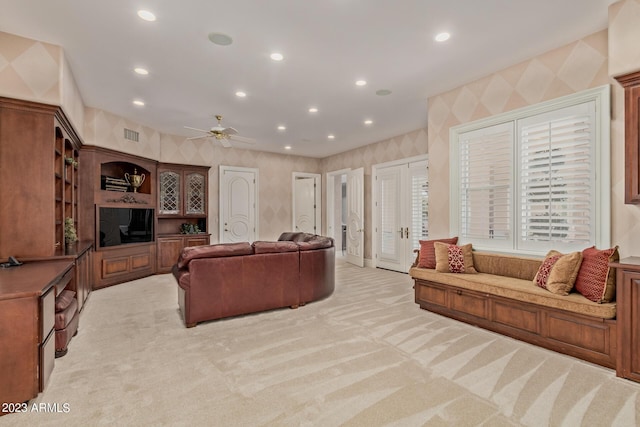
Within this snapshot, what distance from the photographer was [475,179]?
4.06 meters

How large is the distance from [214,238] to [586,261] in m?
6.79

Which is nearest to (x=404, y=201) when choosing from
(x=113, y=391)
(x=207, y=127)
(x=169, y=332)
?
(x=207, y=127)

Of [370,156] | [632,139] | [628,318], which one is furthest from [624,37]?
[370,156]

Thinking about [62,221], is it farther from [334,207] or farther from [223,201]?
[334,207]

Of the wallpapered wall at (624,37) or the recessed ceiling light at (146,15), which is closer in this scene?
the wallpapered wall at (624,37)

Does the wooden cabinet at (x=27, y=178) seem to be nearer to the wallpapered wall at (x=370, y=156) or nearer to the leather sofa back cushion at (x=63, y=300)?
the leather sofa back cushion at (x=63, y=300)

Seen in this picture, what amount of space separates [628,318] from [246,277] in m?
3.51

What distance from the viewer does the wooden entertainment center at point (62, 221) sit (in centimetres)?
200

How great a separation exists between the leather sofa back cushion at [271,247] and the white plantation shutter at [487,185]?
7.46ft

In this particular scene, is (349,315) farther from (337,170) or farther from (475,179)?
(337,170)

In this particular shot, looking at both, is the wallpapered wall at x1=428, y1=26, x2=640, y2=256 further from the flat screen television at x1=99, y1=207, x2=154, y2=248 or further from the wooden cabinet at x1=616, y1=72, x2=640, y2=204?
the flat screen television at x1=99, y1=207, x2=154, y2=248

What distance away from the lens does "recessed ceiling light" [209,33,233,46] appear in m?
3.01

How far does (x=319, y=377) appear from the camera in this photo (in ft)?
7.79

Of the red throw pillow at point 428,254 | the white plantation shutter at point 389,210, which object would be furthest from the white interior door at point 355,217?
the red throw pillow at point 428,254
